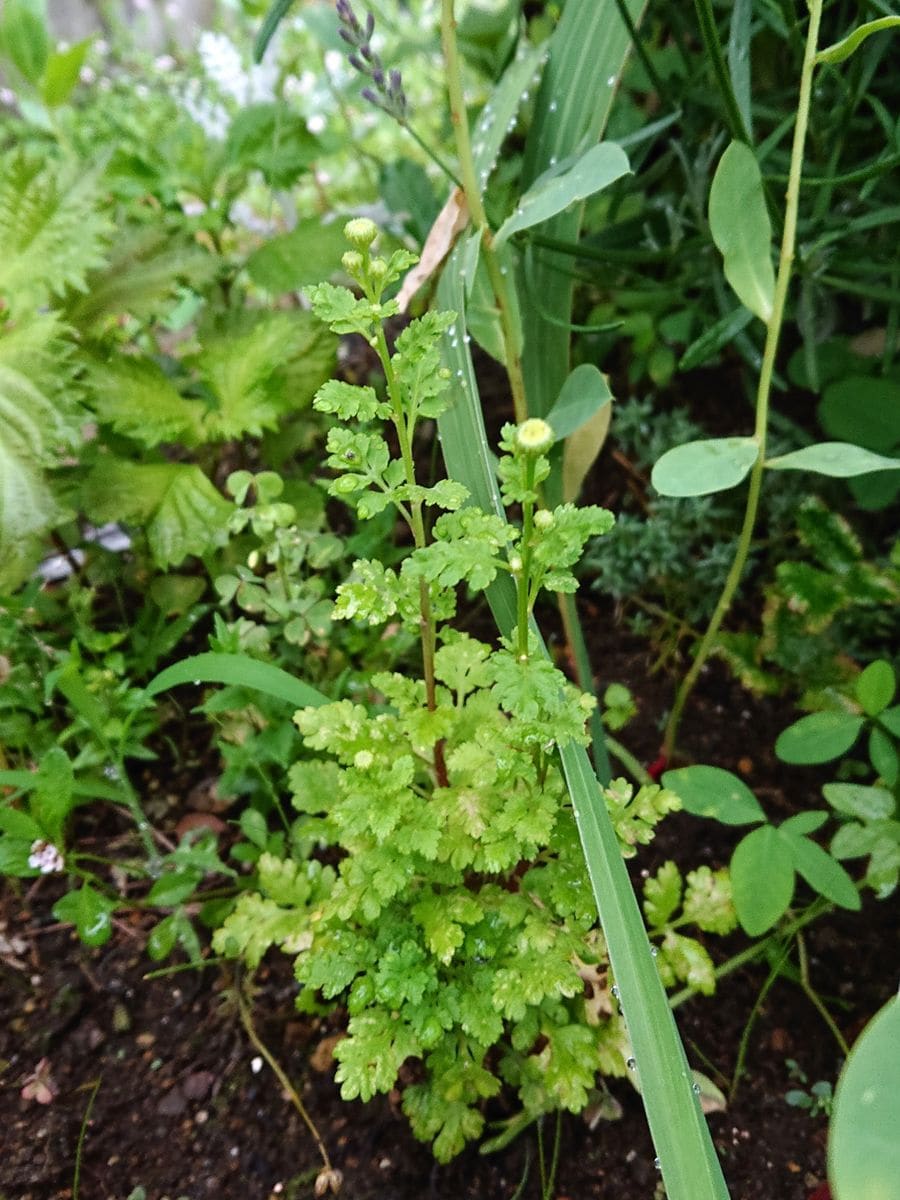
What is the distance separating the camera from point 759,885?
30.7 inches

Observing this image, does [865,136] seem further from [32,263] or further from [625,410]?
[32,263]

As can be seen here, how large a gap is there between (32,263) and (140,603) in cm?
44

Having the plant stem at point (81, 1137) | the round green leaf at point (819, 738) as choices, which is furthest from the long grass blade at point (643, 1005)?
the plant stem at point (81, 1137)

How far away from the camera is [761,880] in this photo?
78 cm

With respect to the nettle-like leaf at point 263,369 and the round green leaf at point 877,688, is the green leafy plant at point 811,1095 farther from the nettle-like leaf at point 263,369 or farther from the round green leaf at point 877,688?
the nettle-like leaf at point 263,369

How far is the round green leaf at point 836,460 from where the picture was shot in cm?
65

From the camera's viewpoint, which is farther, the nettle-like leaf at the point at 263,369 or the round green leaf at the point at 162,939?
the nettle-like leaf at the point at 263,369

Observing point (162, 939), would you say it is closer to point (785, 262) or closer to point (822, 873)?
point (822, 873)

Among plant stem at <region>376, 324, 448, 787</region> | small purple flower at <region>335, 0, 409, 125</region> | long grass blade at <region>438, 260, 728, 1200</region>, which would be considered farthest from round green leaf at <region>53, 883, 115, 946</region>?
small purple flower at <region>335, 0, 409, 125</region>

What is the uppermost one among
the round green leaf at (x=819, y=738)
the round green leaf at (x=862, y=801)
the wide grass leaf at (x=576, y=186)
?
the wide grass leaf at (x=576, y=186)

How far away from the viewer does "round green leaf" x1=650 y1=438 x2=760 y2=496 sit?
25.6 inches

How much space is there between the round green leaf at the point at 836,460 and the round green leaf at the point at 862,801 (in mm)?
320

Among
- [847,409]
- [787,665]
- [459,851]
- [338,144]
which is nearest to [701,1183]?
[459,851]

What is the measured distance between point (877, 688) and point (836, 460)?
11.2 inches
